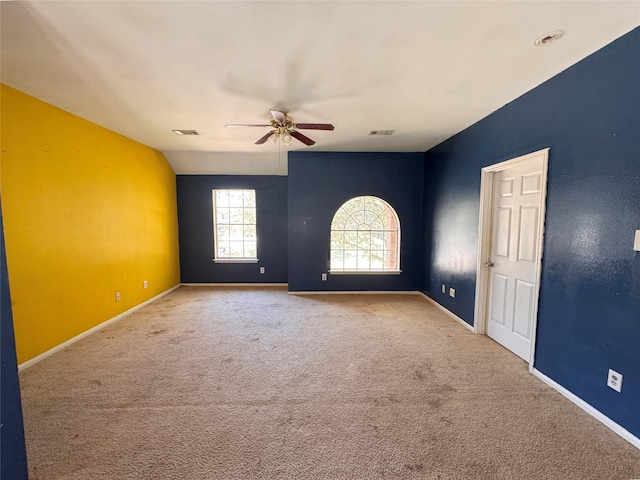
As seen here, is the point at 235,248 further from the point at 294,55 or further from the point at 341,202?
the point at 294,55

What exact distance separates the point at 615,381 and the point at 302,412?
209 cm

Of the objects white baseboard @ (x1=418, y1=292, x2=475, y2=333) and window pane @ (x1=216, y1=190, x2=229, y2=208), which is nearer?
white baseboard @ (x1=418, y1=292, x2=475, y2=333)

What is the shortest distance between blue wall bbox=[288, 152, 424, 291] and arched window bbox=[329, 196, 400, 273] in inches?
6.2

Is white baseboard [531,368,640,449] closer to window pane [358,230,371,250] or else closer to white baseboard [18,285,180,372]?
window pane [358,230,371,250]

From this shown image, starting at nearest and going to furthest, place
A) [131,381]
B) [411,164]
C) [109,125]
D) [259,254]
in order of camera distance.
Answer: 1. [131,381]
2. [109,125]
3. [411,164]
4. [259,254]

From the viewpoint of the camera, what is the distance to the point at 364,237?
4949 mm

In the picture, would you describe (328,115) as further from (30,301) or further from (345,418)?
(30,301)

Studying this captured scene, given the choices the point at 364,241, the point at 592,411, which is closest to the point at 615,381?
the point at 592,411

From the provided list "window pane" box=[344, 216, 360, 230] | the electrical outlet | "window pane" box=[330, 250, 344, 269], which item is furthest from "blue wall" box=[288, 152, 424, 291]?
the electrical outlet

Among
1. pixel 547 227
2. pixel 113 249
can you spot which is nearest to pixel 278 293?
pixel 113 249

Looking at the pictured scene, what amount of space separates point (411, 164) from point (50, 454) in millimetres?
5201

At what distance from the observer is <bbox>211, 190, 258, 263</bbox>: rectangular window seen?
539 centimetres

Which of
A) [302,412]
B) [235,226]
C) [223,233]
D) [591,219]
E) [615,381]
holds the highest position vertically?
[591,219]

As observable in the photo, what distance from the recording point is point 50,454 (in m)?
1.51
